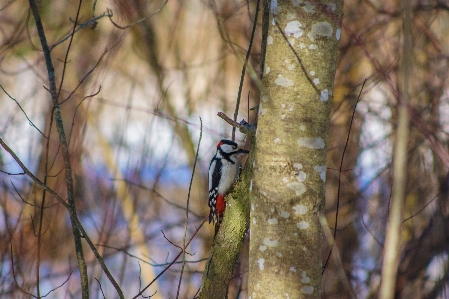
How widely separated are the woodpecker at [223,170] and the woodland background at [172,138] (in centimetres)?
34

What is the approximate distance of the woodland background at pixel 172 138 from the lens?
3459mm

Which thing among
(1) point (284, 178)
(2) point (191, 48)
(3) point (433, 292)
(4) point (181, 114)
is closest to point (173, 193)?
(4) point (181, 114)

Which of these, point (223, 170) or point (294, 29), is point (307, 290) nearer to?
point (294, 29)

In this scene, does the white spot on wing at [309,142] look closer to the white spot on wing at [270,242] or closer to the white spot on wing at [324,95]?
the white spot on wing at [324,95]

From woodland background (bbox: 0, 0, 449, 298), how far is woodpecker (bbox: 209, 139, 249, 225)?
0.34 m

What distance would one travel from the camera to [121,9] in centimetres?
412

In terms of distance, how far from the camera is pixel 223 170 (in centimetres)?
342

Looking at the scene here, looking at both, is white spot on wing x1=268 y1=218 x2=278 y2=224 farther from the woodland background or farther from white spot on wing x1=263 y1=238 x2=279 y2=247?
the woodland background

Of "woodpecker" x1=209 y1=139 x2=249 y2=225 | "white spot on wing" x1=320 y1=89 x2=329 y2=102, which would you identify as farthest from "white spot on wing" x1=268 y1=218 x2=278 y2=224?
"woodpecker" x1=209 y1=139 x2=249 y2=225

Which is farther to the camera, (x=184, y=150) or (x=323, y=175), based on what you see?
(x=184, y=150)

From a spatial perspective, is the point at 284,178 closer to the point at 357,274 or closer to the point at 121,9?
the point at 357,274

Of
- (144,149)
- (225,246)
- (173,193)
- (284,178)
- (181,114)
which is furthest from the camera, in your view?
(173,193)

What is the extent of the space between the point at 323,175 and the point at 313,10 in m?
0.56

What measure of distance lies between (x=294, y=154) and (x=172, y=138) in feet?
8.54
